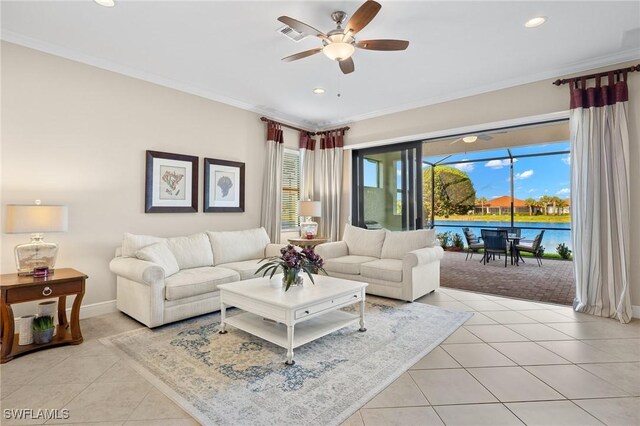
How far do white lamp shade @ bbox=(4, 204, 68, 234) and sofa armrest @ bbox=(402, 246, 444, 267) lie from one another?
368 cm

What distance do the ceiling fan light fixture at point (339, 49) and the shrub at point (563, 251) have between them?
867 centimetres

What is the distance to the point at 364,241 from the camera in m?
5.17

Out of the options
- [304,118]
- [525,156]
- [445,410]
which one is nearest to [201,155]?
[304,118]

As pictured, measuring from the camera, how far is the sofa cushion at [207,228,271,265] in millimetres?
4379

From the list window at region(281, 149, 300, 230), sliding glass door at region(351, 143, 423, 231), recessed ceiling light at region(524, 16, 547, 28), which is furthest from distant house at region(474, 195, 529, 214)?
recessed ceiling light at region(524, 16, 547, 28)

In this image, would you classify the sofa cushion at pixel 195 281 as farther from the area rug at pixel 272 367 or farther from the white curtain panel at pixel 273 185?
the white curtain panel at pixel 273 185

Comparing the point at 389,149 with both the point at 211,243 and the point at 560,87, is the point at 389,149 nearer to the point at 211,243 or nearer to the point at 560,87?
the point at 560,87

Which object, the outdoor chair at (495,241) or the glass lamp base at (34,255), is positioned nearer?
the glass lamp base at (34,255)

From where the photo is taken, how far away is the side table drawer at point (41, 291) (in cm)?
263

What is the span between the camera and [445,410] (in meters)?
1.95

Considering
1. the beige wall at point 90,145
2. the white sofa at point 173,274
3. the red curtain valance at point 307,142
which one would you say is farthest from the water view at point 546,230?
the beige wall at point 90,145

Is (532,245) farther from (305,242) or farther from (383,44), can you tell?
(383,44)

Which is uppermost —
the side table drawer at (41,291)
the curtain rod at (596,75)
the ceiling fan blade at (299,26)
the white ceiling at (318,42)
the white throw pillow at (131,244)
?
the white ceiling at (318,42)

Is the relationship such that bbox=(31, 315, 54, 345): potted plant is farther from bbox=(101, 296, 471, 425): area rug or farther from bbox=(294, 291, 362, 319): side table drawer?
bbox=(294, 291, 362, 319): side table drawer
